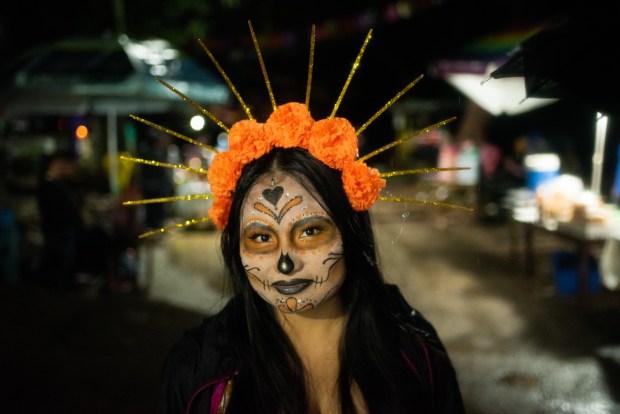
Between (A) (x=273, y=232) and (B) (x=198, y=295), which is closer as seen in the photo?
(A) (x=273, y=232)

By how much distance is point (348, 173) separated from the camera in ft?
6.95

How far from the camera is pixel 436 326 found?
5977 millimetres

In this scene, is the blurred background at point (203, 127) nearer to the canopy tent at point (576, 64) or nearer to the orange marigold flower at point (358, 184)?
the canopy tent at point (576, 64)

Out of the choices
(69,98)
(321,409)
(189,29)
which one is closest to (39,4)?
(189,29)

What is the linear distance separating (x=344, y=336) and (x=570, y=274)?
5.16 metres

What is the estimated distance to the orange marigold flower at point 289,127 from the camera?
6.95 ft

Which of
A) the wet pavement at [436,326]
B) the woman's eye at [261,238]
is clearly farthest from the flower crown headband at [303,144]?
the wet pavement at [436,326]

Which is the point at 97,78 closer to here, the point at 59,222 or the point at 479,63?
the point at 59,222

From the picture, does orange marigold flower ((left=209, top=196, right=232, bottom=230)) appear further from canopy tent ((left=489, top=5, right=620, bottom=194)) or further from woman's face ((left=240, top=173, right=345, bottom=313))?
canopy tent ((left=489, top=5, right=620, bottom=194))

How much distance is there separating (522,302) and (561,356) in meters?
1.49

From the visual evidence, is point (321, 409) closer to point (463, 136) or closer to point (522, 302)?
point (522, 302)

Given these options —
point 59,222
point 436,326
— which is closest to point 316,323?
point 436,326

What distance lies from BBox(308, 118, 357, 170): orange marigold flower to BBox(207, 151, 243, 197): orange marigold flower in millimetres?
283

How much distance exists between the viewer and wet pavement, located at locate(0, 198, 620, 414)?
177 inches
